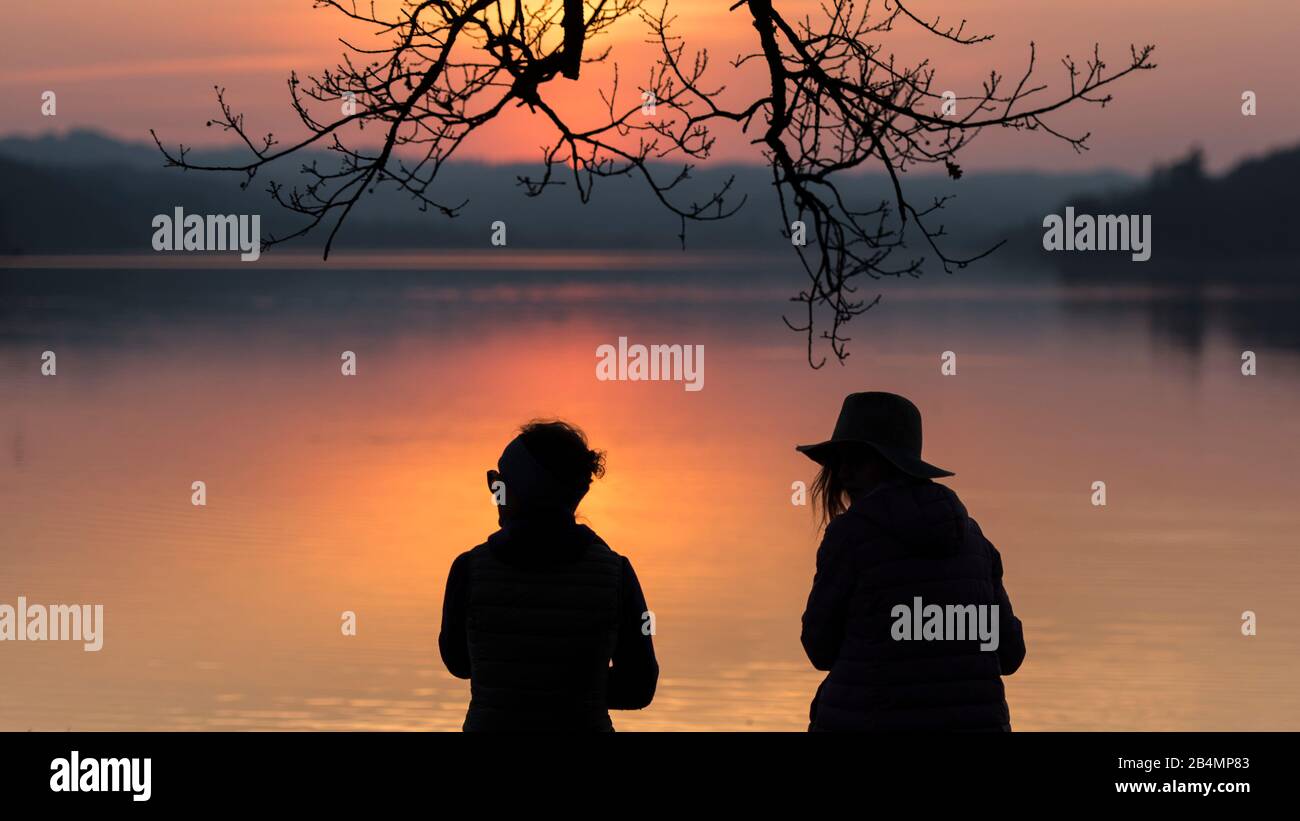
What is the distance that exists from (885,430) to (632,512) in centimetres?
1513

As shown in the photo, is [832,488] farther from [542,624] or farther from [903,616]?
[542,624]

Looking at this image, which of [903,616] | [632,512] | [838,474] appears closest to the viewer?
[903,616]

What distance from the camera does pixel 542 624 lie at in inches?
171

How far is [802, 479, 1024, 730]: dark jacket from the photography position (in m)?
4.32

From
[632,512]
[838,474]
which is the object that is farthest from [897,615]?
[632,512]

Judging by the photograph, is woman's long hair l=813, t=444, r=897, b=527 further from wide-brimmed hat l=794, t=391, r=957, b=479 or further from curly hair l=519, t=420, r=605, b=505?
curly hair l=519, t=420, r=605, b=505

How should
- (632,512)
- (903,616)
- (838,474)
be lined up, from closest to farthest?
1. (903,616)
2. (838,474)
3. (632,512)

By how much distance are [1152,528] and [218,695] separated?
36.0 ft

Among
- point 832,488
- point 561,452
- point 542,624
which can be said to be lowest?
point 542,624

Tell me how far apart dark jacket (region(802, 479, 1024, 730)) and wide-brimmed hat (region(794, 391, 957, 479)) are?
109mm

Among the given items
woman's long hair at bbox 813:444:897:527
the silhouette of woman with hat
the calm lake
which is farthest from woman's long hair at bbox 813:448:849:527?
the calm lake
